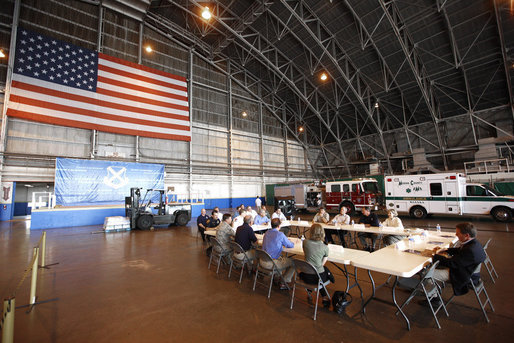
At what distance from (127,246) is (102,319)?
5.20m

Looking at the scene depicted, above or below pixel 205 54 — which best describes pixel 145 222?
below

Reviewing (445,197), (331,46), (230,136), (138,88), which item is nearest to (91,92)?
(138,88)

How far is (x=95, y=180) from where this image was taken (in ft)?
50.1

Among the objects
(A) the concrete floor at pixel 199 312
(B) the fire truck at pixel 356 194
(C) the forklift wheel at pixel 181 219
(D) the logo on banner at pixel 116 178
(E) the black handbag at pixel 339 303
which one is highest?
(D) the logo on banner at pixel 116 178

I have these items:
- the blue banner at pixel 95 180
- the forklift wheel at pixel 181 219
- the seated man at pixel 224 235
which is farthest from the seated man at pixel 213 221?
the blue banner at pixel 95 180

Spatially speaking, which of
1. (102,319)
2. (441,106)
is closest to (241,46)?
(441,106)

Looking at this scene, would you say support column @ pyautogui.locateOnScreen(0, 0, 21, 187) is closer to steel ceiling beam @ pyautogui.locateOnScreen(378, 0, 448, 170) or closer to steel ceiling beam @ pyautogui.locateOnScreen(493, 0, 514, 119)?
steel ceiling beam @ pyautogui.locateOnScreen(378, 0, 448, 170)

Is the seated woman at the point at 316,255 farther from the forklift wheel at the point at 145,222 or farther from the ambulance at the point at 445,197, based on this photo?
the ambulance at the point at 445,197

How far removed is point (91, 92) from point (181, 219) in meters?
11.5

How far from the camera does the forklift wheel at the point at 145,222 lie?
37.6 feet

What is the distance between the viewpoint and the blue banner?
14383 mm

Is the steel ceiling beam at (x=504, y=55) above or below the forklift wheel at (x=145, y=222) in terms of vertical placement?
above

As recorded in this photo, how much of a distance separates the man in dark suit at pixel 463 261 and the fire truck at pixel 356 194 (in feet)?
36.8

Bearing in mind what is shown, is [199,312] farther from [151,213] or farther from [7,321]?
[151,213]
